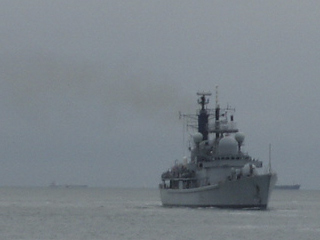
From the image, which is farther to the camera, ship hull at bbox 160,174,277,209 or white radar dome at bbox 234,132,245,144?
white radar dome at bbox 234,132,245,144

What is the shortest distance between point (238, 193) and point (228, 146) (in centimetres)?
748

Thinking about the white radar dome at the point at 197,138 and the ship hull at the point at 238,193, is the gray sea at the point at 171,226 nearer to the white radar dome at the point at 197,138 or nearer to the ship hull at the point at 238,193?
the ship hull at the point at 238,193

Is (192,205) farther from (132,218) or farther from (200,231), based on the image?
(200,231)

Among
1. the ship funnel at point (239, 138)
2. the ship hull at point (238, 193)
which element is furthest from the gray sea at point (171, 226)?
the ship funnel at point (239, 138)

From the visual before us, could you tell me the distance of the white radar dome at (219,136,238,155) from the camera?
113m

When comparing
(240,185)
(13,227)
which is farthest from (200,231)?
(240,185)

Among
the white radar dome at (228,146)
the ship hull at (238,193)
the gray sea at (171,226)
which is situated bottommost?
the gray sea at (171,226)

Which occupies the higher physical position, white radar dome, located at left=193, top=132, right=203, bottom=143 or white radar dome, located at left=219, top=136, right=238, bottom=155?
white radar dome, located at left=193, top=132, right=203, bottom=143

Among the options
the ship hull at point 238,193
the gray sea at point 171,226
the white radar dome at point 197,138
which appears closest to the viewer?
the gray sea at point 171,226

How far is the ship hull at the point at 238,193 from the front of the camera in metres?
106

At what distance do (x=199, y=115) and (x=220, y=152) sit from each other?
12591 mm

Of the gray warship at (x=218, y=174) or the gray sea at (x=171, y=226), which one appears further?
the gray warship at (x=218, y=174)

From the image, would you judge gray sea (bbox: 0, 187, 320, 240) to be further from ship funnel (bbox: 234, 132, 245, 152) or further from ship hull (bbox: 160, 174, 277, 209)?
ship funnel (bbox: 234, 132, 245, 152)

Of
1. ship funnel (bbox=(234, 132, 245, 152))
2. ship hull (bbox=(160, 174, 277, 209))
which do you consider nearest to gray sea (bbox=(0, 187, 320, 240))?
ship hull (bbox=(160, 174, 277, 209))
